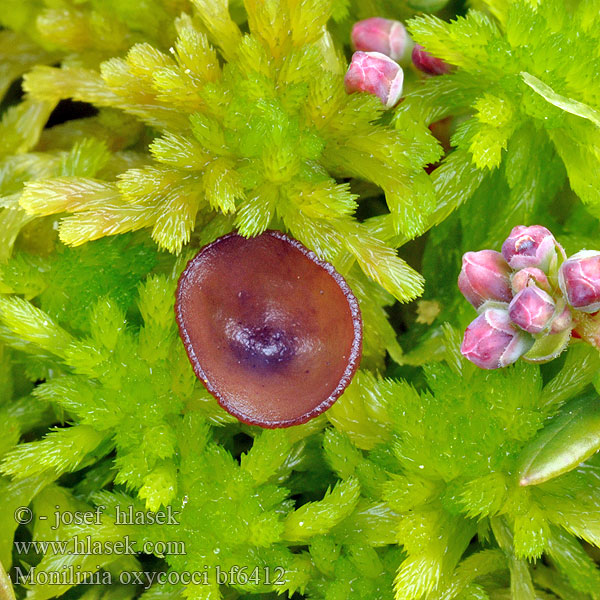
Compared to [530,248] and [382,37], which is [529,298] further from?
[382,37]

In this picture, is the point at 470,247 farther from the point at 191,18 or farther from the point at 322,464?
the point at 191,18

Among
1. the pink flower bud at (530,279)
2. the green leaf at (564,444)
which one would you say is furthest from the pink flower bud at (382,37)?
the green leaf at (564,444)

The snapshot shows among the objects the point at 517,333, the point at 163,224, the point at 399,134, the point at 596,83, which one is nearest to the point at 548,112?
the point at 596,83

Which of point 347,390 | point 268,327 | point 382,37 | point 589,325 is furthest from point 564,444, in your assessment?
point 382,37

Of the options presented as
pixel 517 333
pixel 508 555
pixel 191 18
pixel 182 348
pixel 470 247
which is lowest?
pixel 508 555

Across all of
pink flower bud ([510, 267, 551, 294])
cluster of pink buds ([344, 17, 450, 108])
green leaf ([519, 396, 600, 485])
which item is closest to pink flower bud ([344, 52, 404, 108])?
cluster of pink buds ([344, 17, 450, 108])

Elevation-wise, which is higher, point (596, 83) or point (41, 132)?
point (596, 83)
